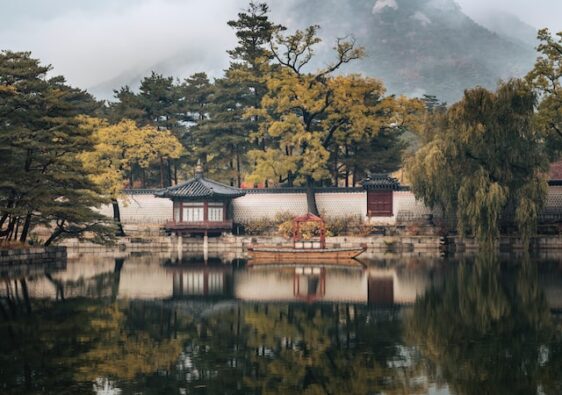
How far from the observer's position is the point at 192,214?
5369 cm

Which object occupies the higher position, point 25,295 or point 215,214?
point 215,214

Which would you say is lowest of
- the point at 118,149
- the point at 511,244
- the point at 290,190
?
the point at 511,244

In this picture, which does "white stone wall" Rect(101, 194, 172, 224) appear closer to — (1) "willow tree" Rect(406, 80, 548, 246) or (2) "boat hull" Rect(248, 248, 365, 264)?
(2) "boat hull" Rect(248, 248, 365, 264)

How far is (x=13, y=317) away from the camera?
64.7ft

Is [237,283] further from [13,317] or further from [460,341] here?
[460,341]

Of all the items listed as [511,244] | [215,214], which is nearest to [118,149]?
[215,214]

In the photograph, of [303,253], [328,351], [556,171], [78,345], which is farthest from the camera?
[556,171]

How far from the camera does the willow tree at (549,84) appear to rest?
1699 inches

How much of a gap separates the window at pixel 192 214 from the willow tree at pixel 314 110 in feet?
16.7

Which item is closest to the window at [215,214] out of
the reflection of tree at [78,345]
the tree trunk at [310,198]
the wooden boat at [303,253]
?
the tree trunk at [310,198]

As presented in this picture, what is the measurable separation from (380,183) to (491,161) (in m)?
11.4

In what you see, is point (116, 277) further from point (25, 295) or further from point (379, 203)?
point (379, 203)

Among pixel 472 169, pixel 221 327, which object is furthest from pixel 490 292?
pixel 472 169

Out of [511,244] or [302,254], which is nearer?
[302,254]
